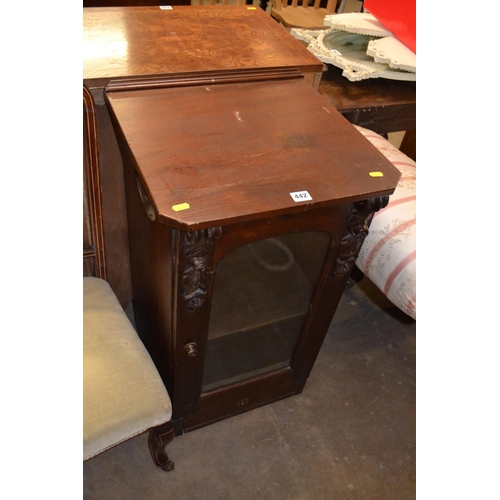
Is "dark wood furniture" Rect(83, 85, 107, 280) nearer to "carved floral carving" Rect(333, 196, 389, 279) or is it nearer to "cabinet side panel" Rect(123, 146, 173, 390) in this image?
"cabinet side panel" Rect(123, 146, 173, 390)

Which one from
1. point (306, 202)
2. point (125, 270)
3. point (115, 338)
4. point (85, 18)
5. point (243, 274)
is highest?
point (85, 18)

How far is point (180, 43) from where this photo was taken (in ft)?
4.16

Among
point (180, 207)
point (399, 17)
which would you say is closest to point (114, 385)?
point (180, 207)

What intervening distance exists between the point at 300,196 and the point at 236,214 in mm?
130

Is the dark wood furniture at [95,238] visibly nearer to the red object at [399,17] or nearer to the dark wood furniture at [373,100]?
the dark wood furniture at [373,100]

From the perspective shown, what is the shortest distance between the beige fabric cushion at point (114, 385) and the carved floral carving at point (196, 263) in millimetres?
199

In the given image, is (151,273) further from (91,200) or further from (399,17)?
(399,17)

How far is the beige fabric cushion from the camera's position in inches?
40.1

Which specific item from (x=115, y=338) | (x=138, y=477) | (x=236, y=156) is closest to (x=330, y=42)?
(x=236, y=156)

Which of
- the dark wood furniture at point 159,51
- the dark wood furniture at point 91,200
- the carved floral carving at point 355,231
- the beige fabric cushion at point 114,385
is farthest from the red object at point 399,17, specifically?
the beige fabric cushion at point 114,385

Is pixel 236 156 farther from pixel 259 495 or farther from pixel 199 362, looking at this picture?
pixel 259 495

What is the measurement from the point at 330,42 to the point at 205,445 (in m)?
1.39

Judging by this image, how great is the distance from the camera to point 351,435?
1.53 m

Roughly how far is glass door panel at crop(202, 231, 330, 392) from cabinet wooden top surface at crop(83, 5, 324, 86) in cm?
46
